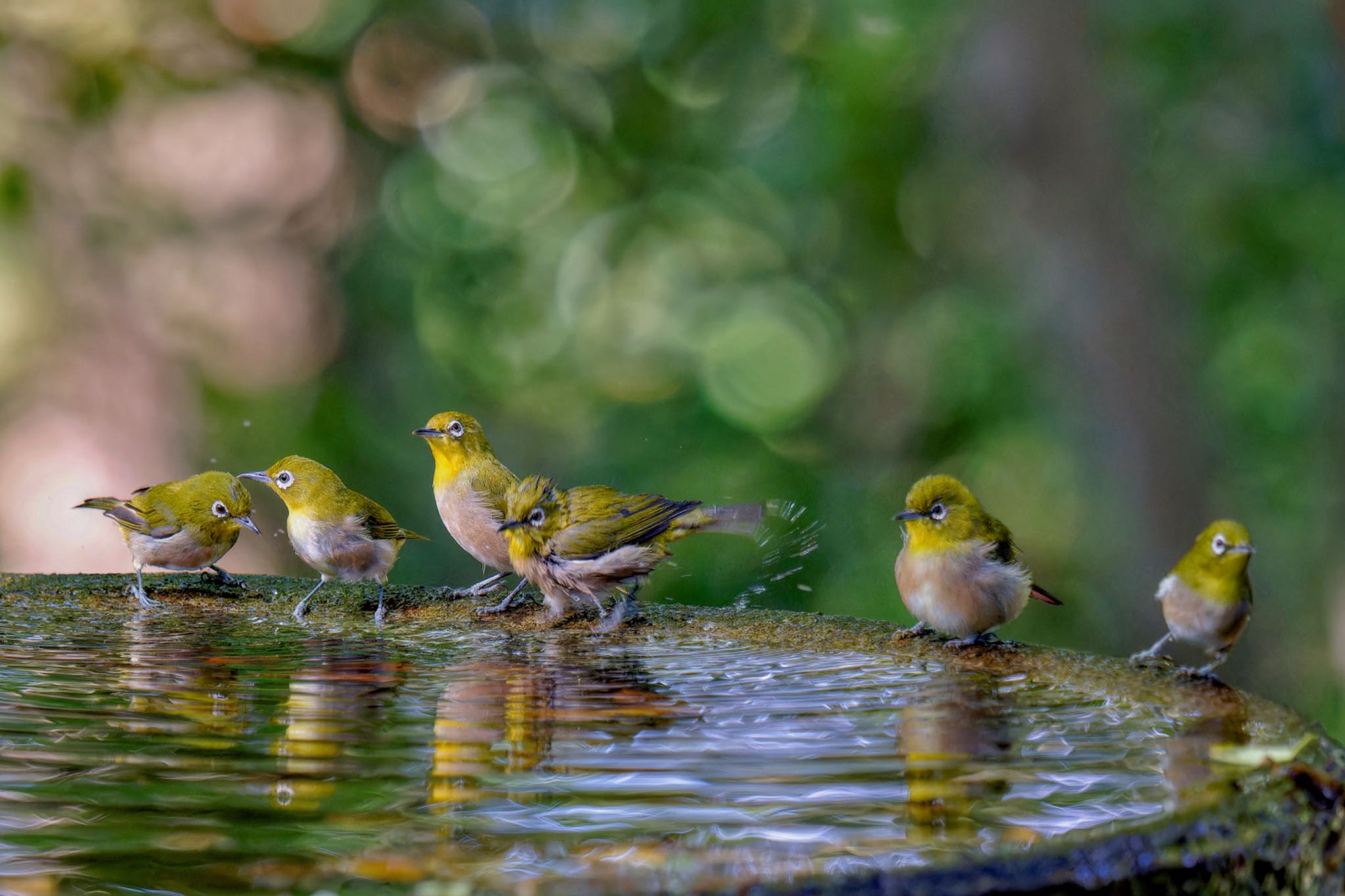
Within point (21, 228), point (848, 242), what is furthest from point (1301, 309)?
point (21, 228)

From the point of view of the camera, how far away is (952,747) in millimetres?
1924

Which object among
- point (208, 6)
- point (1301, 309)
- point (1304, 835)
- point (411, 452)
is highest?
point (208, 6)

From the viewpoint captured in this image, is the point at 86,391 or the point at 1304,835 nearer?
the point at 1304,835

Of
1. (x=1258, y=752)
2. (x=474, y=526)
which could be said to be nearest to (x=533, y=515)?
(x=474, y=526)

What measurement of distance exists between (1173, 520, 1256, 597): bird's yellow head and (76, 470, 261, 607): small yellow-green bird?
2.52m

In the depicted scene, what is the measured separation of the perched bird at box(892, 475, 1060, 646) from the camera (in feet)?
9.62

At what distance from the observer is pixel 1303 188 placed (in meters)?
7.47

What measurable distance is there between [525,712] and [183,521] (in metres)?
1.99

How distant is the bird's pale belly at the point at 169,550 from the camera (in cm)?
388

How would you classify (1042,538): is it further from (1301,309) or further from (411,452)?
(411,452)

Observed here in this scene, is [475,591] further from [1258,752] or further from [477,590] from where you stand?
[1258,752]

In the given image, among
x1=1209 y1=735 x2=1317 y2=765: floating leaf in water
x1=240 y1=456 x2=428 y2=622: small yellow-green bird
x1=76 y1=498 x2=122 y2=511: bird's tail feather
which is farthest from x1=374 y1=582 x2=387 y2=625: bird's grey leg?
x1=1209 y1=735 x2=1317 y2=765: floating leaf in water

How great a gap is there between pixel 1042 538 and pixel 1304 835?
7233 millimetres

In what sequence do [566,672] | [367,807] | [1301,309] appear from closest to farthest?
[367,807], [566,672], [1301,309]
